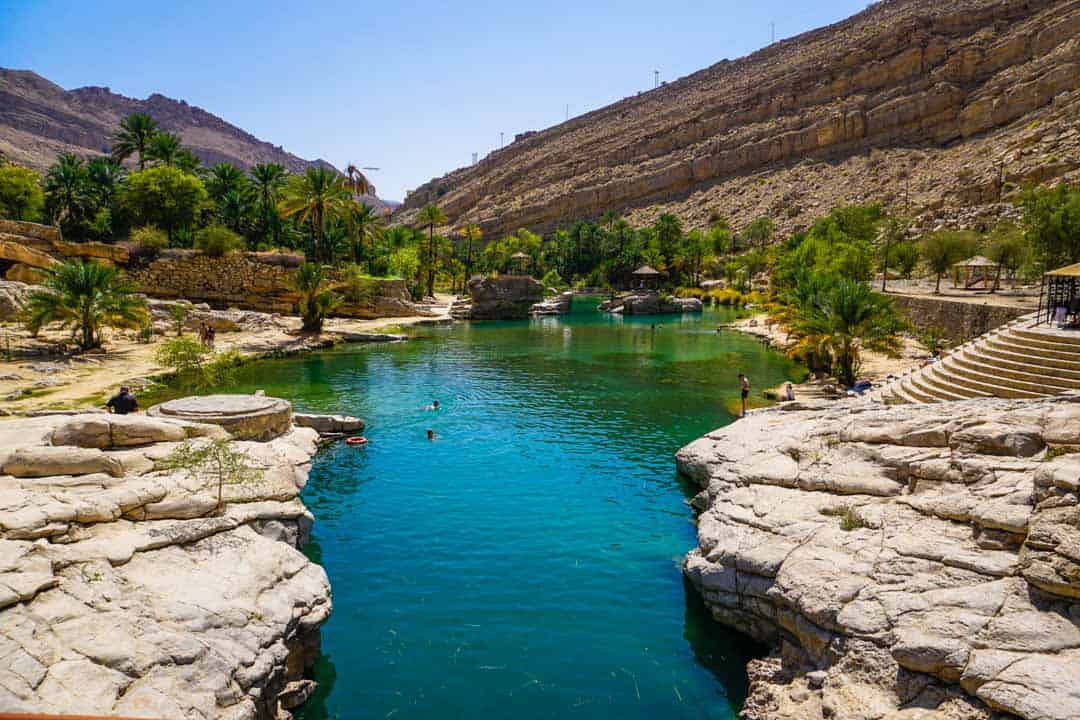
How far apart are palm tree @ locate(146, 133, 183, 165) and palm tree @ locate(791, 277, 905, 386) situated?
53.7m

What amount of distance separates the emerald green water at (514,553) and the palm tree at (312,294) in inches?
541

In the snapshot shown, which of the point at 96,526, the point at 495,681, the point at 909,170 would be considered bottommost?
the point at 495,681

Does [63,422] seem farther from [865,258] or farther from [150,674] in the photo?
[865,258]

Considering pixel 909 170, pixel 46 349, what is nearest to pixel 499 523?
→ pixel 46 349

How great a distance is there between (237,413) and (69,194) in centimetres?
4407

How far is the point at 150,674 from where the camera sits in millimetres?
6641

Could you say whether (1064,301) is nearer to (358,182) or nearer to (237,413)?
(237,413)

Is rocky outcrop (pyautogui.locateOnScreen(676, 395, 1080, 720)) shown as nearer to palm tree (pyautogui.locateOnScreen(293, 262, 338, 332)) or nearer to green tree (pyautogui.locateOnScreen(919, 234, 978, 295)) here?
palm tree (pyautogui.locateOnScreen(293, 262, 338, 332))

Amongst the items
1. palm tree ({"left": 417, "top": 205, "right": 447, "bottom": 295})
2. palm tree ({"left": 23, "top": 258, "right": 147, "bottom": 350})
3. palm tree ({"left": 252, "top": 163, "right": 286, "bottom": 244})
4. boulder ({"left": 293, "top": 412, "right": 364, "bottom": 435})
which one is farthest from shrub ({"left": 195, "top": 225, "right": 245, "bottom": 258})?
boulder ({"left": 293, "top": 412, "right": 364, "bottom": 435})

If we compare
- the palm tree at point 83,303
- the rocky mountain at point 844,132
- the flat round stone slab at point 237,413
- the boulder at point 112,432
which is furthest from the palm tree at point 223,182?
the rocky mountain at point 844,132

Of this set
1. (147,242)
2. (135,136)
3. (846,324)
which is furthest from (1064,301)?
(135,136)

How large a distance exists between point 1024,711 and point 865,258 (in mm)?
44527

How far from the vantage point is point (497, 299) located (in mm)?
59469

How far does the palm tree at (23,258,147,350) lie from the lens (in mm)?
28022
